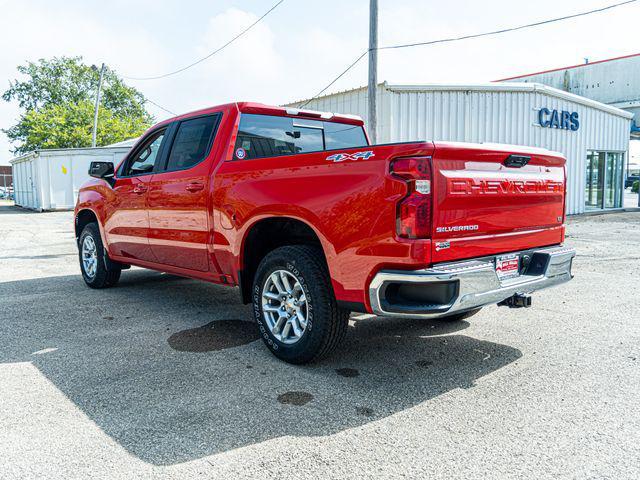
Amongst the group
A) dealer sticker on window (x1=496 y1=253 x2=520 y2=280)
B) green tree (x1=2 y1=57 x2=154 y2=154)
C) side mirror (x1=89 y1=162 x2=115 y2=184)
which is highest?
green tree (x1=2 y1=57 x2=154 y2=154)

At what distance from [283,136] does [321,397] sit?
2.50 m

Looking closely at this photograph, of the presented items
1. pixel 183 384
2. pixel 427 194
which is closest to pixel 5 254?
pixel 183 384

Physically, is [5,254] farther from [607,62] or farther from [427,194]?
Answer: [607,62]

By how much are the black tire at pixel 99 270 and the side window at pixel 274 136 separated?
9.50 ft

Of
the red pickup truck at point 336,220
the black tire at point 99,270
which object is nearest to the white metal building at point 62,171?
the black tire at point 99,270

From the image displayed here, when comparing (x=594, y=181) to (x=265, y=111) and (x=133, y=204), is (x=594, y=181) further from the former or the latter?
(x=133, y=204)

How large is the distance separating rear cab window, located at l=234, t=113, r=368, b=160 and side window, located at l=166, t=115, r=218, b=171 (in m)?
0.32

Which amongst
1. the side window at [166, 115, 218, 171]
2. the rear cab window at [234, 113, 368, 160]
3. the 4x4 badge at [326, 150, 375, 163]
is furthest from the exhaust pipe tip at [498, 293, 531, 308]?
the side window at [166, 115, 218, 171]

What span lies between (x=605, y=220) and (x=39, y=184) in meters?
25.0

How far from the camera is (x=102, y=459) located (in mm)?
2570

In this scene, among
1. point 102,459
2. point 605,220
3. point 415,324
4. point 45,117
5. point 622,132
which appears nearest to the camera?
point 102,459

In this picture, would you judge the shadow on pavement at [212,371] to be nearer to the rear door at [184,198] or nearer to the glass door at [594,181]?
the rear door at [184,198]

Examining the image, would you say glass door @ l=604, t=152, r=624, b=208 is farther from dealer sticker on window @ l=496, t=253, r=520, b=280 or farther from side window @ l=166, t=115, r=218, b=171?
side window @ l=166, t=115, r=218, b=171

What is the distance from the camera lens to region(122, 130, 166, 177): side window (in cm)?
547
